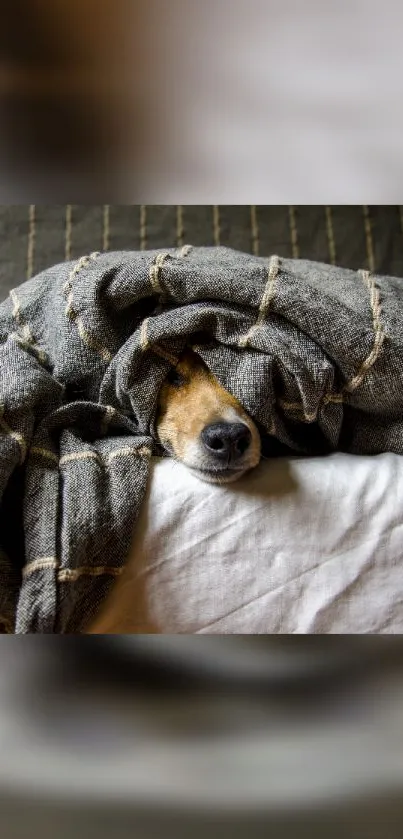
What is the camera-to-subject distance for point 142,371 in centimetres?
93

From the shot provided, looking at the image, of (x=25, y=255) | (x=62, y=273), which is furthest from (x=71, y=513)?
(x=25, y=255)

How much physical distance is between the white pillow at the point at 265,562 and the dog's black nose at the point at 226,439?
0.06m

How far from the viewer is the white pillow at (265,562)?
757 millimetres

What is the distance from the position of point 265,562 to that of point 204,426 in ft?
0.75

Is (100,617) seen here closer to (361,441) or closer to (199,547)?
(199,547)

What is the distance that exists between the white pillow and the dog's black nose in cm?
6

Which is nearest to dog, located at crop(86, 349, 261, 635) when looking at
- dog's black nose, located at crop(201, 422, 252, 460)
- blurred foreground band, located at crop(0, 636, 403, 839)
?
dog's black nose, located at crop(201, 422, 252, 460)

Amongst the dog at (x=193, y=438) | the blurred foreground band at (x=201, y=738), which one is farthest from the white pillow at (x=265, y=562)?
the blurred foreground band at (x=201, y=738)

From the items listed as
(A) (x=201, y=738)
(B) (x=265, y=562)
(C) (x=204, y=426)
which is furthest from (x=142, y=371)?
(A) (x=201, y=738)

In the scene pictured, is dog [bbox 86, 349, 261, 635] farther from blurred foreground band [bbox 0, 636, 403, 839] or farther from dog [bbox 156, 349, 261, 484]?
blurred foreground band [bbox 0, 636, 403, 839]

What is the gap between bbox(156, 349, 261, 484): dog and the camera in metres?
0.86

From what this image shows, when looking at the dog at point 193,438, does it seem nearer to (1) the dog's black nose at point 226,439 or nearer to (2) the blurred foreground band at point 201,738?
(1) the dog's black nose at point 226,439
